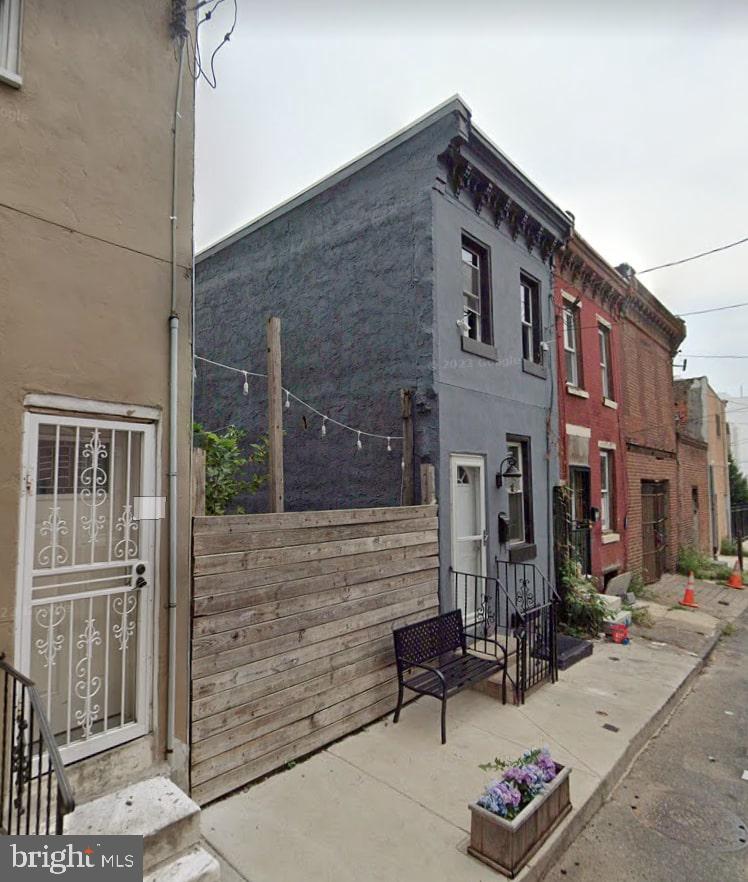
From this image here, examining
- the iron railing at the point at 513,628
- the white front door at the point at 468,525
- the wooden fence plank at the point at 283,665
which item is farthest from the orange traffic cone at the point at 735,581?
the wooden fence plank at the point at 283,665

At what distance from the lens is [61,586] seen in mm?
3295

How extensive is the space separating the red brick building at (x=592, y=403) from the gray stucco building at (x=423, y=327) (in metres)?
0.75

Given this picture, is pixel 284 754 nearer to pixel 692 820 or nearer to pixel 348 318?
pixel 692 820

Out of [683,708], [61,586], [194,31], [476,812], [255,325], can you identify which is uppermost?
[194,31]

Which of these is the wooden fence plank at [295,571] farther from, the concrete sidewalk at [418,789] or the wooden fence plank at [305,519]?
the concrete sidewalk at [418,789]

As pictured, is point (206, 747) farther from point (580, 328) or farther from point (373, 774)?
point (580, 328)

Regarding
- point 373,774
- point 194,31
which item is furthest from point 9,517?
point 194,31

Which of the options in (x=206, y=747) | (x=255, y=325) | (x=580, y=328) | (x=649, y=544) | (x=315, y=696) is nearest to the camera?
(x=206, y=747)

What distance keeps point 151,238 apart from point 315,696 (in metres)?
3.98

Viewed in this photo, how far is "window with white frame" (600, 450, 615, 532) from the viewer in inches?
452

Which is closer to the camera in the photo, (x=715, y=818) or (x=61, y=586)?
(x=61, y=586)

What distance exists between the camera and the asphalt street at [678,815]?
133 inches

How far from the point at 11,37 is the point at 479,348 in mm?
5752

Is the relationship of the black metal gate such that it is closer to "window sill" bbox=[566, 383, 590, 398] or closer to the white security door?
"window sill" bbox=[566, 383, 590, 398]
